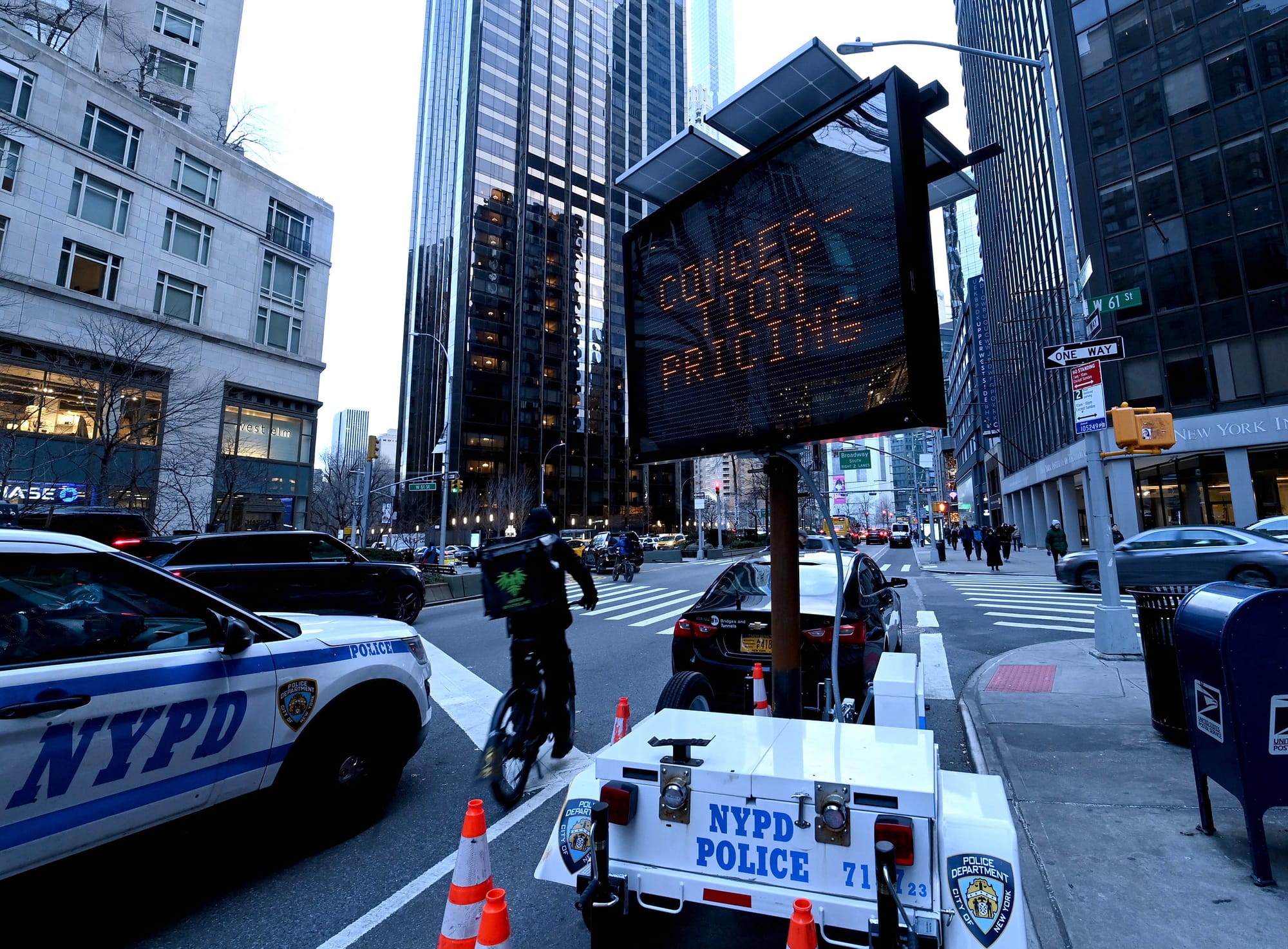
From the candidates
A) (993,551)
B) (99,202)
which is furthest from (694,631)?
(99,202)

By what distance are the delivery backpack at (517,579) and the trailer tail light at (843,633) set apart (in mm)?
2075

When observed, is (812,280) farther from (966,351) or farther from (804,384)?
(966,351)

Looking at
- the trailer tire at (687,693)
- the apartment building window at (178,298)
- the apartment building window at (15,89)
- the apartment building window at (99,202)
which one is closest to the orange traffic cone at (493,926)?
the trailer tire at (687,693)

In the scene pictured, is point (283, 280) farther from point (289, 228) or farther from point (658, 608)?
point (658, 608)

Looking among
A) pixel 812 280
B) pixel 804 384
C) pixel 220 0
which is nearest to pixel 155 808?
pixel 804 384

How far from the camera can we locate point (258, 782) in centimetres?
327

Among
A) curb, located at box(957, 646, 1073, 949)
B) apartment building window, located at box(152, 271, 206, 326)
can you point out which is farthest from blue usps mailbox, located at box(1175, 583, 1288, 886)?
apartment building window, located at box(152, 271, 206, 326)

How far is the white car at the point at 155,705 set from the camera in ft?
8.13

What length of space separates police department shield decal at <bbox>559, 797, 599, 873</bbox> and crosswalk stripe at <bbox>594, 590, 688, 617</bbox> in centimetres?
1203

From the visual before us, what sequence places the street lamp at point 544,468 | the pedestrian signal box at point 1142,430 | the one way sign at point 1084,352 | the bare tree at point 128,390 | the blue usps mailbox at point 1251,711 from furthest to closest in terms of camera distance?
the street lamp at point 544,468 < the bare tree at point 128,390 < the pedestrian signal box at point 1142,430 < the one way sign at point 1084,352 < the blue usps mailbox at point 1251,711

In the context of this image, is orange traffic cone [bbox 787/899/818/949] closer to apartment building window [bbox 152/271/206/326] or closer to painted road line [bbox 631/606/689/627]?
painted road line [bbox 631/606/689/627]

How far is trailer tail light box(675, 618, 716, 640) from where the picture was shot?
16.8 ft

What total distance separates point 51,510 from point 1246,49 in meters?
40.8

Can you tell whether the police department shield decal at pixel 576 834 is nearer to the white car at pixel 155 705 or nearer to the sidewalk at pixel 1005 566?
the white car at pixel 155 705
